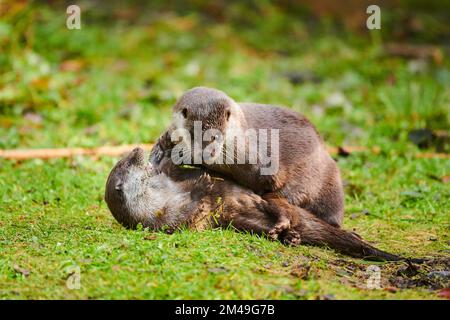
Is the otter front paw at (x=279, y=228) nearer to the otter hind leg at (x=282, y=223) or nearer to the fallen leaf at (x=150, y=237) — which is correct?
the otter hind leg at (x=282, y=223)

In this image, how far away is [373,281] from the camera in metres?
4.27

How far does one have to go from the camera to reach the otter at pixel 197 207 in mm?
4781

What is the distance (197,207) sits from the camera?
15.8 ft

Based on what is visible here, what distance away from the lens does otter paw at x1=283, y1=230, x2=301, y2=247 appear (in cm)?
477

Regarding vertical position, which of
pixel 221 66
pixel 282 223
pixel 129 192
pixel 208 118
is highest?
pixel 221 66

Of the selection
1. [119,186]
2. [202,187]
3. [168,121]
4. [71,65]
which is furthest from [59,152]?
[71,65]

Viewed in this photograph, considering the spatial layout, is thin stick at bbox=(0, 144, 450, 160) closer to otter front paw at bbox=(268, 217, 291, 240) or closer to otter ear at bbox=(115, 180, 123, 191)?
otter ear at bbox=(115, 180, 123, 191)

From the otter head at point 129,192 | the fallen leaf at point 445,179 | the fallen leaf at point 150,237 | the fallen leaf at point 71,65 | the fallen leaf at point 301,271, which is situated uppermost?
the fallen leaf at point 71,65

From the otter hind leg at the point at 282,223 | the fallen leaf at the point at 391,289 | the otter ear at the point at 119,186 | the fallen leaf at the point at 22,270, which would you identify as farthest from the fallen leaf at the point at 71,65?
the fallen leaf at the point at 391,289

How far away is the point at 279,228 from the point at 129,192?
102 centimetres

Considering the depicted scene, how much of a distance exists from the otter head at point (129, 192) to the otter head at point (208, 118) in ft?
1.27

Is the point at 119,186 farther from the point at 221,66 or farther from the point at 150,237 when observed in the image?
the point at 221,66

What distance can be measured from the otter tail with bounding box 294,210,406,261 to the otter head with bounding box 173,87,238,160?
0.79 meters

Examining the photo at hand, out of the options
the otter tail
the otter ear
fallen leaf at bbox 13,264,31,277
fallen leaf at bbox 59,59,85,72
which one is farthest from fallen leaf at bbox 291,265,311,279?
fallen leaf at bbox 59,59,85,72
